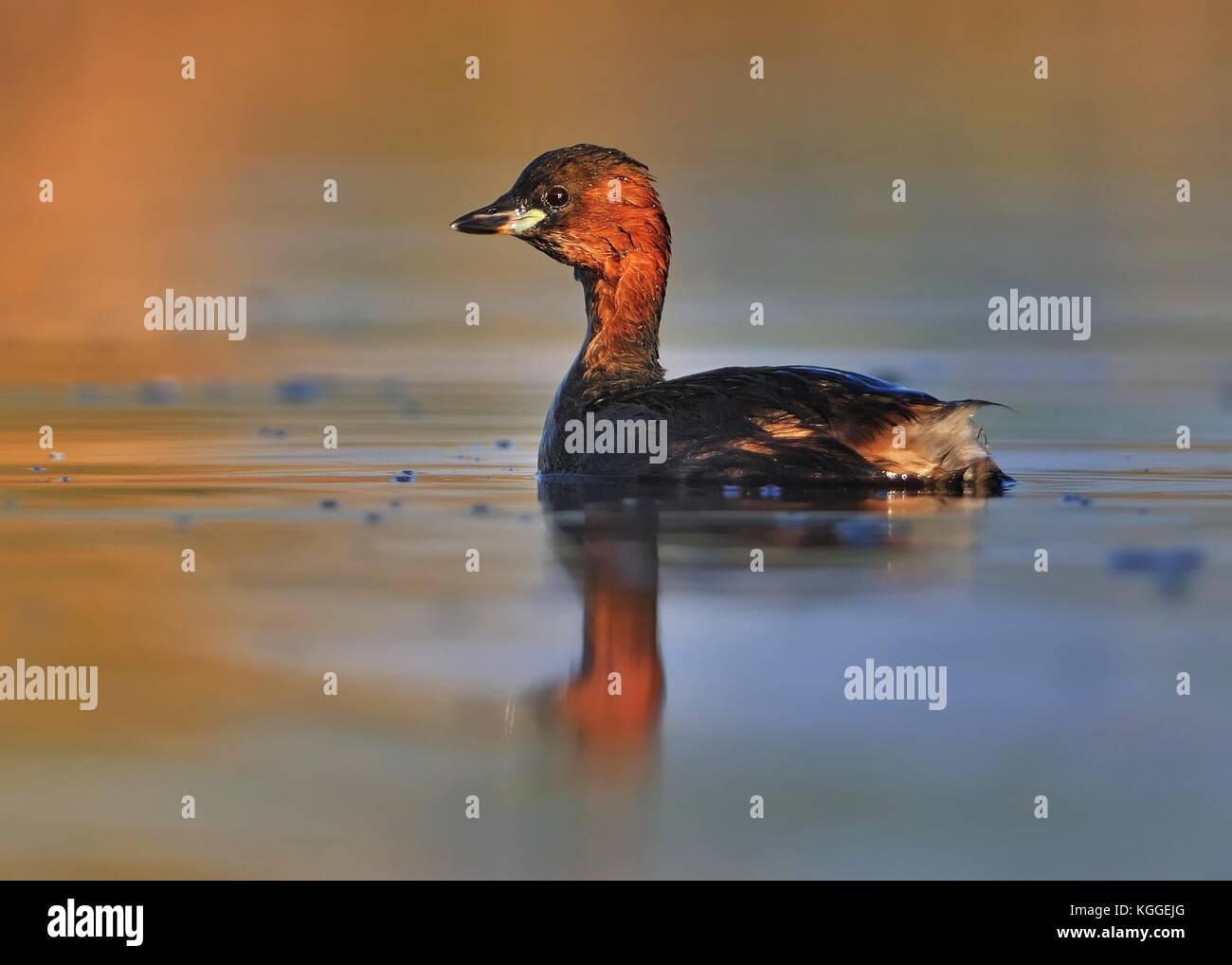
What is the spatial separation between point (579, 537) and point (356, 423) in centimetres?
517

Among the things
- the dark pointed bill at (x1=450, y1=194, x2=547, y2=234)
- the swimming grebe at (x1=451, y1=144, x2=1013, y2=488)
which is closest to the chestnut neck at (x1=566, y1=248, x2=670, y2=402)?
the swimming grebe at (x1=451, y1=144, x2=1013, y2=488)

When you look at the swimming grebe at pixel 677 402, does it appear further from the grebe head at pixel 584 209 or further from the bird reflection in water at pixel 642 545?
the bird reflection in water at pixel 642 545

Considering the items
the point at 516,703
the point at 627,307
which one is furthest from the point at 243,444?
the point at 516,703

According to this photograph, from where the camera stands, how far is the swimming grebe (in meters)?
7.87

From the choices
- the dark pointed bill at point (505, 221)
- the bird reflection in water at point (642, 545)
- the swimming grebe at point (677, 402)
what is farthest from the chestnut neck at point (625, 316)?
the bird reflection in water at point (642, 545)

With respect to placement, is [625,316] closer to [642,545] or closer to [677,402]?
[677,402]

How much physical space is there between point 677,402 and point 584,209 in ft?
4.85

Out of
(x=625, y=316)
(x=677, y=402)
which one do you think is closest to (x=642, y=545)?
(x=677, y=402)

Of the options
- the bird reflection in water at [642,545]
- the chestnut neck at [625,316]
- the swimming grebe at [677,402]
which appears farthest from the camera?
the chestnut neck at [625,316]

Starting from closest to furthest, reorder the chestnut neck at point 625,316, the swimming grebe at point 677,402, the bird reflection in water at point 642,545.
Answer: the bird reflection in water at point 642,545 < the swimming grebe at point 677,402 < the chestnut neck at point 625,316

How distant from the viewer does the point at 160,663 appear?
4.71 m

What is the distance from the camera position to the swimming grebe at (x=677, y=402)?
25.8ft

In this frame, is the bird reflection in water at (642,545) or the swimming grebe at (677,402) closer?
the bird reflection in water at (642,545)

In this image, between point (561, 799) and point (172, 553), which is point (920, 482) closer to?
point (172, 553)
